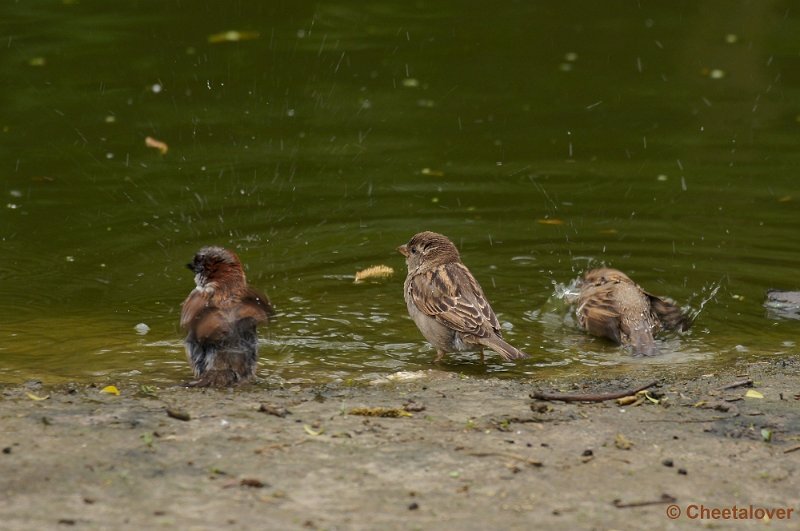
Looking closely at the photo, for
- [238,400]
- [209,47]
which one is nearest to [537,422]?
[238,400]

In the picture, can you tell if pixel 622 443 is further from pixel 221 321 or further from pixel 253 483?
pixel 221 321

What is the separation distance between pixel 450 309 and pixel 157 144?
6.16 m

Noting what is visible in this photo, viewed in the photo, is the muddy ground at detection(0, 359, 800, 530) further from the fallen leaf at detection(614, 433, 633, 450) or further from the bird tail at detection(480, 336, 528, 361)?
the bird tail at detection(480, 336, 528, 361)

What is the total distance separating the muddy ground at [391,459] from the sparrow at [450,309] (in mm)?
1446

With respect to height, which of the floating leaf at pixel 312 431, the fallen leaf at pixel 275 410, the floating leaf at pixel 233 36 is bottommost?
the floating leaf at pixel 312 431

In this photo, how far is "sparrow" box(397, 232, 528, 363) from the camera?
8836 mm

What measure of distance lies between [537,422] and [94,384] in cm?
257

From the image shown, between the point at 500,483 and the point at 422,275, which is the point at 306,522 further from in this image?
the point at 422,275

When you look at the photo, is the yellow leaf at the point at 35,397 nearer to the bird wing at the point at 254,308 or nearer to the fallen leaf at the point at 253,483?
the bird wing at the point at 254,308

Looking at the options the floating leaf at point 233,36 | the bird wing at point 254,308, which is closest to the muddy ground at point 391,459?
the bird wing at point 254,308

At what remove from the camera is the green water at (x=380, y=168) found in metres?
9.64

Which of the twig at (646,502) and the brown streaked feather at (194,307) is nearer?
the twig at (646,502)


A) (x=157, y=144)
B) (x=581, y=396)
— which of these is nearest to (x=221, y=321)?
(x=581, y=396)

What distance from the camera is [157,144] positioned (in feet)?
46.5
